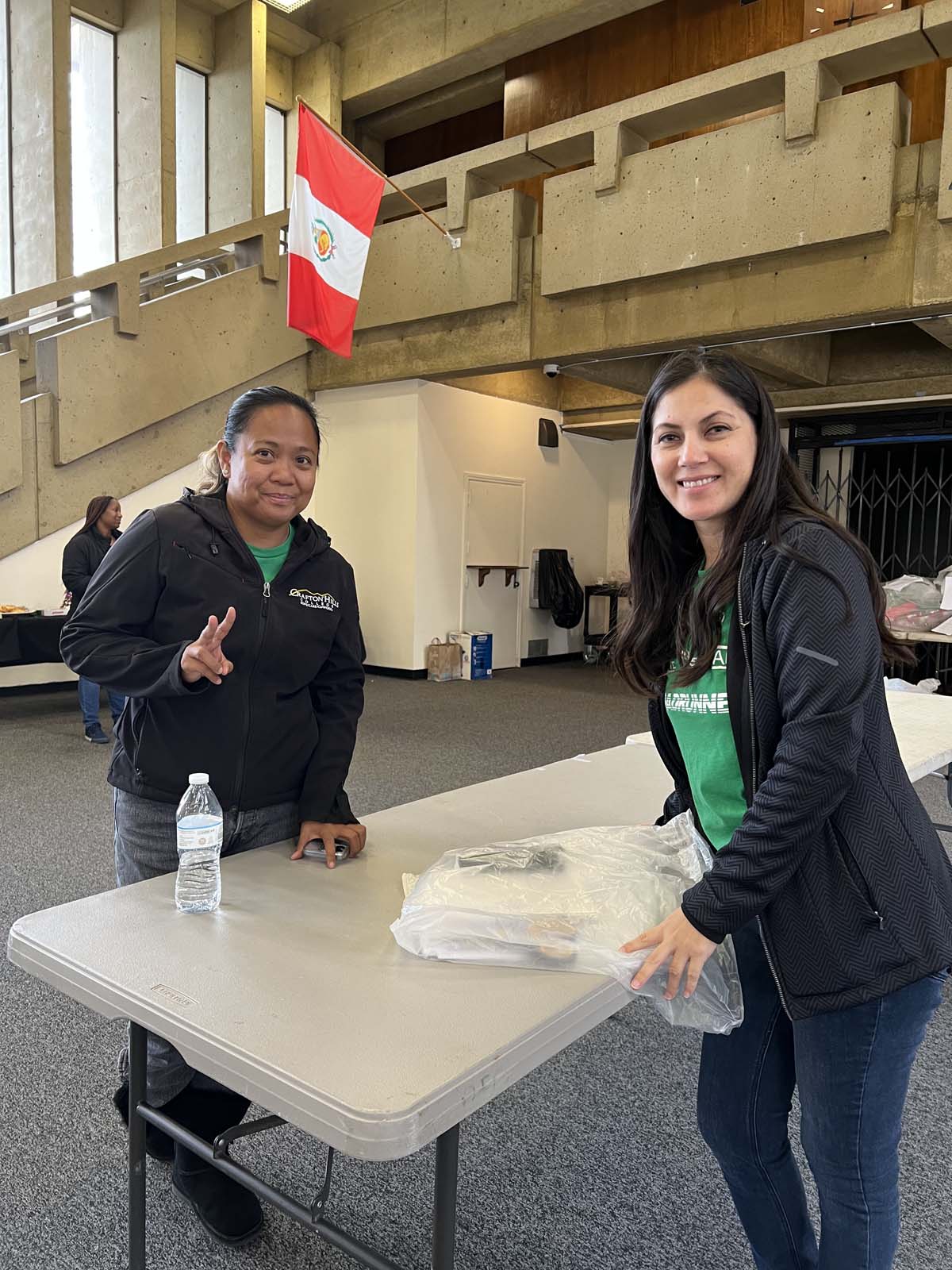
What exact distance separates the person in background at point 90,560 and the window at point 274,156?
5248 mm

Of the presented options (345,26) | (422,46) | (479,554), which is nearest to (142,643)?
(479,554)

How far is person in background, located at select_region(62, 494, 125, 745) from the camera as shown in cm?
573

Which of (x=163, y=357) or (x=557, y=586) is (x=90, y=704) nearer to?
(x=163, y=357)

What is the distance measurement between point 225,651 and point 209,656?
163mm

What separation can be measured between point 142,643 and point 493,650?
7974 millimetres

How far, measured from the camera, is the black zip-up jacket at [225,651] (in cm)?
158

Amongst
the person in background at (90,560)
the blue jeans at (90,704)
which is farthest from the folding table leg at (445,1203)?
the blue jeans at (90,704)

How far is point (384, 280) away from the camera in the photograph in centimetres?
771

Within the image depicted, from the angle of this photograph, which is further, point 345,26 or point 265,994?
point 345,26

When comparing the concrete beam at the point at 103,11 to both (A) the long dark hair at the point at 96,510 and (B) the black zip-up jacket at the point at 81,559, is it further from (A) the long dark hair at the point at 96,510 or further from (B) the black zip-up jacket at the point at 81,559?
(B) the black zip-up jacket at the point at 81,559

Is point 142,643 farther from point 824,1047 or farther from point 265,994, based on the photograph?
point 824,1047

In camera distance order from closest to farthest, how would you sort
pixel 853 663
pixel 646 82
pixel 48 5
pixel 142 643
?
Answer: pixel 853 663
pixel 142 643
pixel 48 5
pixel 646 82

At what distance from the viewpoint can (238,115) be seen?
28.7ft

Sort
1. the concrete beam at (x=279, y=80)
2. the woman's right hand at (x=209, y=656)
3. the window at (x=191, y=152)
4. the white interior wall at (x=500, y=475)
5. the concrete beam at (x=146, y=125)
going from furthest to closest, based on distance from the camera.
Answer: the concrete beam at (x=279, y=80)
the window at (x=191, y=152)
the white interior wall at (x=500, y=475)
the concrete beam at (x=146, y=125)
the woman's right hand at (x=209, y=656)
